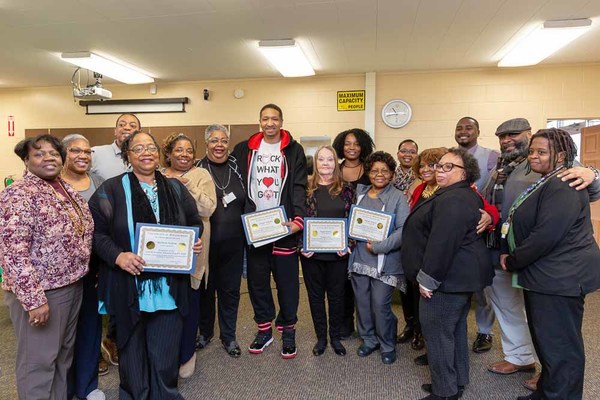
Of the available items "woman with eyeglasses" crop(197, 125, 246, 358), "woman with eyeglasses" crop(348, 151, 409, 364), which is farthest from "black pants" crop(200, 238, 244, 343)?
"woman with eyeglasses" crop(348, 151, 409, 364)

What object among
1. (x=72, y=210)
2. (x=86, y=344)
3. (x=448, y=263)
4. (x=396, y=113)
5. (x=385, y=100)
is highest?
(x=385, y=100)

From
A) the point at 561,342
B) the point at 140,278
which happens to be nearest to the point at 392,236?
the point at 561,342

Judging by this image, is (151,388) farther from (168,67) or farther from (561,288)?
(168,67)

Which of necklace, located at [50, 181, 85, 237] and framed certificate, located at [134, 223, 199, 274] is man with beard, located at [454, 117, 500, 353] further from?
necklace, located at [50, 181, 85, 237]

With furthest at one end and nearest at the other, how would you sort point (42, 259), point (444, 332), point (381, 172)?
point (381, 172) < point (444, 332) < point (42, 259)

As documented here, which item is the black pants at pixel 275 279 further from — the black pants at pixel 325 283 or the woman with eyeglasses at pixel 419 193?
the woman with eyeglasses at pixel 419 193

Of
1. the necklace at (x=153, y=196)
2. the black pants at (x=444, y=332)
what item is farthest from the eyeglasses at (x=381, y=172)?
the necklace at (x=153, y=196)

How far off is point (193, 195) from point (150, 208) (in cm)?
41

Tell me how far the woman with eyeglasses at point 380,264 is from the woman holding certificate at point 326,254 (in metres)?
0.11

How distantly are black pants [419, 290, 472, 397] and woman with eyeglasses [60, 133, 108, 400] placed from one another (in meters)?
1.86

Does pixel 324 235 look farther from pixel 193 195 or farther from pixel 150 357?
pixel 150 357

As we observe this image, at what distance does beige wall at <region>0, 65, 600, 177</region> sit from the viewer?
5.47 meters

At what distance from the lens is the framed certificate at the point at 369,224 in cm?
250

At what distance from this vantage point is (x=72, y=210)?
5.92ft
